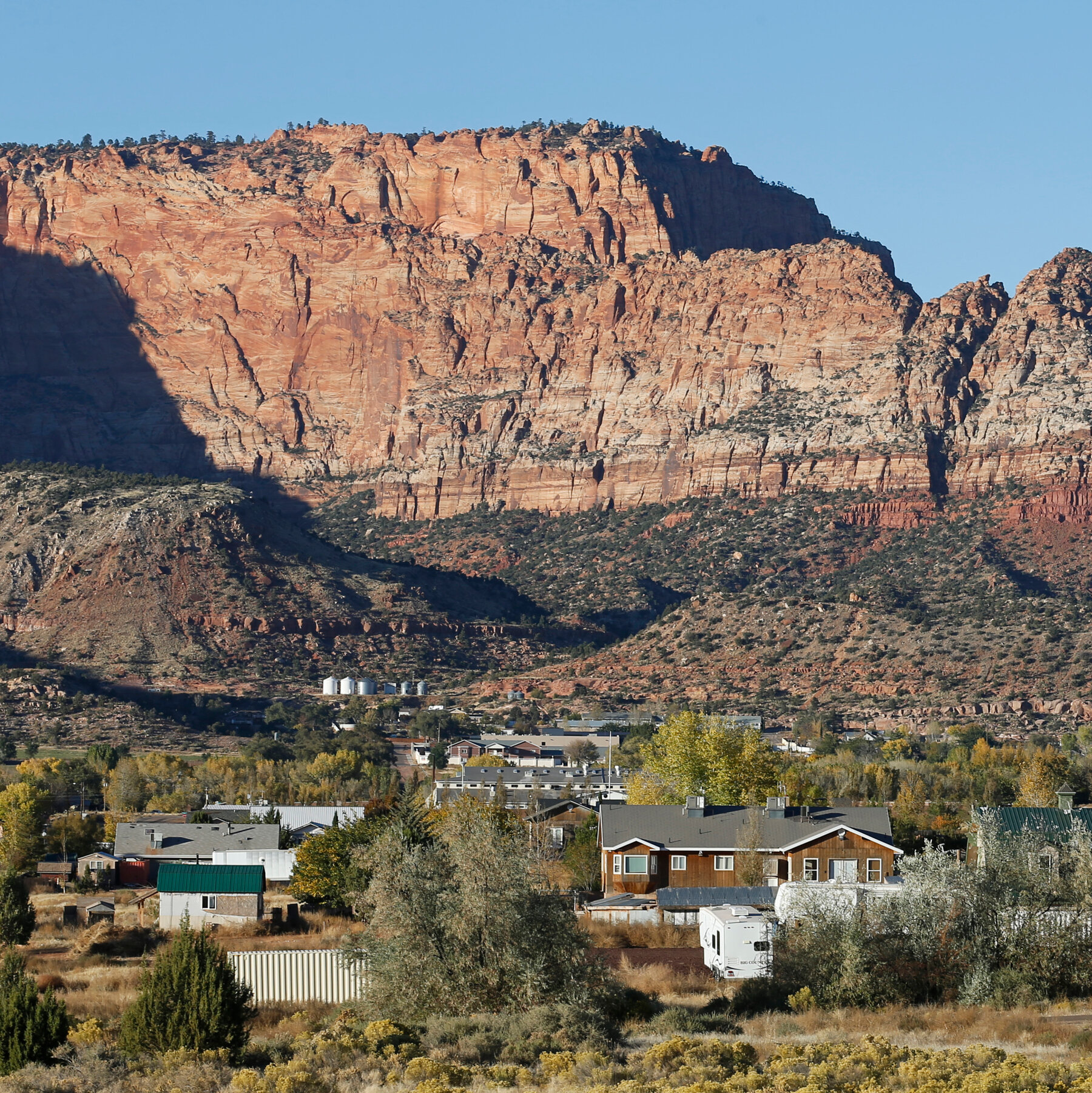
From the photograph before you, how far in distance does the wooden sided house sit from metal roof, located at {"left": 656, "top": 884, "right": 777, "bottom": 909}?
3195 millimetres

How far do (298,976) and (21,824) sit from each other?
44.6 metres

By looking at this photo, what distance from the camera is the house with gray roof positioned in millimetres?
75375

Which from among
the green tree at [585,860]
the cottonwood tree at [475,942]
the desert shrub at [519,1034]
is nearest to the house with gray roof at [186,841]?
the green tree at [585,860]

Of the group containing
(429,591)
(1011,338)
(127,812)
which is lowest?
(127,812)

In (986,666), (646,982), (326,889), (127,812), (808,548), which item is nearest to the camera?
(646,982)

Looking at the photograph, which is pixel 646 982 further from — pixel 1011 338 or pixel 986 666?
pixel 1011 338

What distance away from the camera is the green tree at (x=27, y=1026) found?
33875 mm

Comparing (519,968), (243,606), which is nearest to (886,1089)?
(519,968)

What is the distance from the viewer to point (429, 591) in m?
180

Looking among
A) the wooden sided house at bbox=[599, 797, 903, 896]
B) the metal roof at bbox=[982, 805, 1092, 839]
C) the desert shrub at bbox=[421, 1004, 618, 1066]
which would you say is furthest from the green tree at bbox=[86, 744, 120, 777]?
the desert shrub at bbox=[421, 1004, 618, 1066]

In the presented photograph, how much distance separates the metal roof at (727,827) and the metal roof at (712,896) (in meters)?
4.00

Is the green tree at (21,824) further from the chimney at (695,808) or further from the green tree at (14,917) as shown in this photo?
the chimney at (695,808)

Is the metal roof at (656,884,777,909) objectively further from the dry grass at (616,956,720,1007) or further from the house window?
the dry grass at (616,956,720,1007)

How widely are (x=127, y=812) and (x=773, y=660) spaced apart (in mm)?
65769
